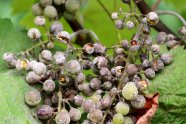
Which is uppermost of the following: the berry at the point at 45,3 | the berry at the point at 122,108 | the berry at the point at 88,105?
the berry at the point at 45,3

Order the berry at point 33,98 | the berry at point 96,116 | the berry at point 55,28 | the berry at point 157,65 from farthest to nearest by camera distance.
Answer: the berry at point 55,28 < the berry at point 157,65 < the berry at point 33,98 < the berry at point 96,116

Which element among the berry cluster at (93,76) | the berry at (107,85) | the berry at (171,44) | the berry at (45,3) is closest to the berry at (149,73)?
the berry cluster at (93,76)

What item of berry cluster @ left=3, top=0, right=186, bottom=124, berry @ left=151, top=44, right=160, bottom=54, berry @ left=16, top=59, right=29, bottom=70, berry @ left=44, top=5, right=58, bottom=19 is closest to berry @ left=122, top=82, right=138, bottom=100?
berry cluster @ left=3, top=0, right=186, bottom=124

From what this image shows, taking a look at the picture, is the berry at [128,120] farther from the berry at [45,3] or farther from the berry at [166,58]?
the berry at [45,3]

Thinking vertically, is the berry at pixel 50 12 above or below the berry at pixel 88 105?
above

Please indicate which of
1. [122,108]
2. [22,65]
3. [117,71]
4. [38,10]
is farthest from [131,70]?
[38,10]

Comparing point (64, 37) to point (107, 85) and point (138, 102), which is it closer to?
point (107, 85)

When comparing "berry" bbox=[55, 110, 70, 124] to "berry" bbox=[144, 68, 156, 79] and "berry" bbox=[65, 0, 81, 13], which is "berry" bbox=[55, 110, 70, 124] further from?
"berry" bbox=[65, 0, 81, 13]
